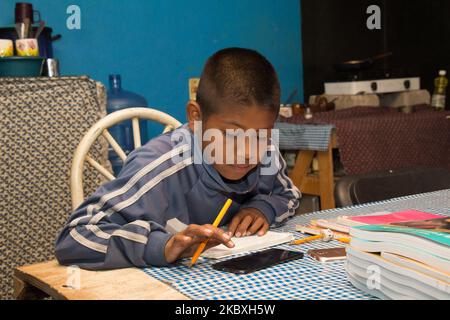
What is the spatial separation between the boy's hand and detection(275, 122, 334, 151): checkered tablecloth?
1617mm

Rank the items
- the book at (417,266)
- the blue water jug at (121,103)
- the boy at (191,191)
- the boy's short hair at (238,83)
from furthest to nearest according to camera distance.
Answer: the blue water jug at (121,103) → the boy's short hair at (238,83) → the boy at (191,191) → the book at (417,266)

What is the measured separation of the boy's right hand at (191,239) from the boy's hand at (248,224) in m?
0.17

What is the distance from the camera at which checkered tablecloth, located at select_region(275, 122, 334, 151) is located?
2664mm

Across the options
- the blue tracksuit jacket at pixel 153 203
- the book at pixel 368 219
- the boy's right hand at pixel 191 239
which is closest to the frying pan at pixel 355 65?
the blue tracksuit jacket at pixel 153 203

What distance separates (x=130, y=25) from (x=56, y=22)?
37 cm

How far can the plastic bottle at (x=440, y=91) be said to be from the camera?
10.8 ft

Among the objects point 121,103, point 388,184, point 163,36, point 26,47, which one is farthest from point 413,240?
point 163,36

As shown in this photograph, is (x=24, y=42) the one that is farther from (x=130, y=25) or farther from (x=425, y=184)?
(x=425, y=184)

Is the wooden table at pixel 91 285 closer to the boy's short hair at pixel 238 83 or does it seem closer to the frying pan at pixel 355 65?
the boy's short hair at pixel 238 83

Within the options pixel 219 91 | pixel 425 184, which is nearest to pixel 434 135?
pixel 425 184

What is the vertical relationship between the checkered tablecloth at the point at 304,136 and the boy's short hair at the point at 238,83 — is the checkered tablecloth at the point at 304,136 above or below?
below

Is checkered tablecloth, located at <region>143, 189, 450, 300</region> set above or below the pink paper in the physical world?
below

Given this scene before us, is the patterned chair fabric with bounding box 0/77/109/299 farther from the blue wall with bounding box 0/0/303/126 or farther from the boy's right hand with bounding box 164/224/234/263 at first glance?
the boy's right hand with bounding box 164/224/234/263

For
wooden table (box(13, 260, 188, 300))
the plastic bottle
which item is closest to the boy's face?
wooden table (box(13, 260, 188, 300))
